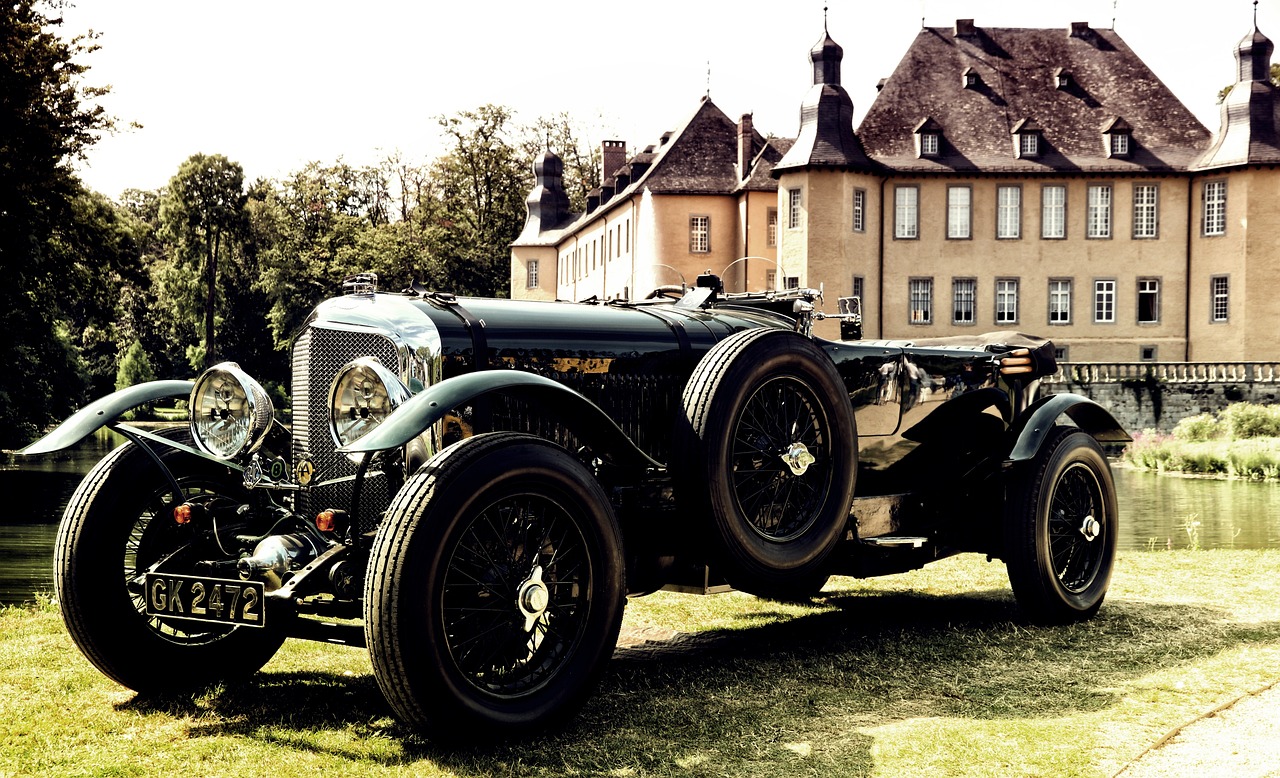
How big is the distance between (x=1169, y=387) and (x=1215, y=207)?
31.3 feet

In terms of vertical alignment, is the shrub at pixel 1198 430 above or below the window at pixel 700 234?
below

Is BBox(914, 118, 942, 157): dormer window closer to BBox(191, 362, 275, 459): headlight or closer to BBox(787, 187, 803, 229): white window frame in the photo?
BBox(787, 187, 803, 229): white window frame

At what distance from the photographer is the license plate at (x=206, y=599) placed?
15.9 feet

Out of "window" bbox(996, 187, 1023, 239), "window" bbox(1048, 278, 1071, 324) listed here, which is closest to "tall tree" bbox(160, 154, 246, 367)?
"window" bbox(996, 187, 1023, 239)

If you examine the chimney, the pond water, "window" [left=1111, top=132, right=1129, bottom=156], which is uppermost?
the chimney

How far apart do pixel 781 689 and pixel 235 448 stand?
267 centimetres

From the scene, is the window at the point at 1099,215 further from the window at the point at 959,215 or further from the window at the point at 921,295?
the window at the point at 921,295

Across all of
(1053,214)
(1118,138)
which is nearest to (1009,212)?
(1053,214)

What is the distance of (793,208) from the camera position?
51.9 meters

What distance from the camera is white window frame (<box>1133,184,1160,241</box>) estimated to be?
173 feet

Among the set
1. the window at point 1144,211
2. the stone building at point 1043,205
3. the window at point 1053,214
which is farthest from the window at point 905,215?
the window at point 1144,211

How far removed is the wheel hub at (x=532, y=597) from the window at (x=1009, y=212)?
51041 mm

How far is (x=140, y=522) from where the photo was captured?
5922 mm

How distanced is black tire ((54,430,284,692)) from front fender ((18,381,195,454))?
0.61ft
